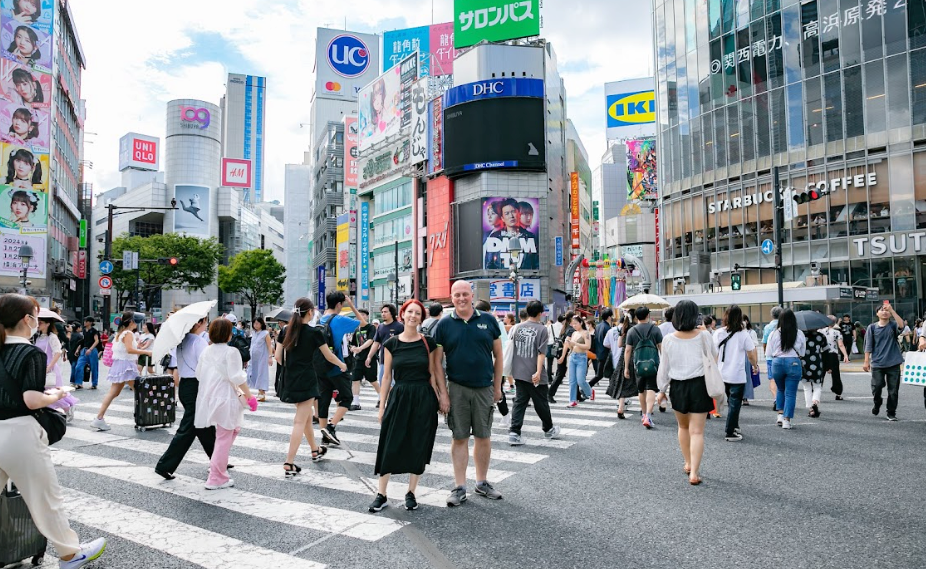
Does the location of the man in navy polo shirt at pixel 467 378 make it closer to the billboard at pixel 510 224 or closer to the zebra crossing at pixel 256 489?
the zebra crossing at pixel 256 489

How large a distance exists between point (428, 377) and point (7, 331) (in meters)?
3.04

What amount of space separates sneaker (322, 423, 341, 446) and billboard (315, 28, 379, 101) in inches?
4314

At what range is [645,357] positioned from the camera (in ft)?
33.8

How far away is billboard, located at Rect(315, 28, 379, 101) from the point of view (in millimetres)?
112438

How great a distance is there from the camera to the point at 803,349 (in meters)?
9.81

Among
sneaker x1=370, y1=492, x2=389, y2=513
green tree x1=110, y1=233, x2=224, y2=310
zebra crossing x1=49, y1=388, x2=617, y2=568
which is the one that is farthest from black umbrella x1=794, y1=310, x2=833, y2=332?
green tree x1=110, y1=233, x2=224, y2=310

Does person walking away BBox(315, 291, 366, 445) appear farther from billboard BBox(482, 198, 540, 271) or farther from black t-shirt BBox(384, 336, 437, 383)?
billboard BBox(482, 198, 540, 271)

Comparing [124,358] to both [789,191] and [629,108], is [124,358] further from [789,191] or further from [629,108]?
[629,108]

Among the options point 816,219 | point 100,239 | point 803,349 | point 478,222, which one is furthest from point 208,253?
point 803,349

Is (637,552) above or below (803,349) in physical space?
below

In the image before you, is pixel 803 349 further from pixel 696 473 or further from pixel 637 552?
pixel 637 552

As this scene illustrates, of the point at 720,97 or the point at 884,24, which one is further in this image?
the point at 720,97

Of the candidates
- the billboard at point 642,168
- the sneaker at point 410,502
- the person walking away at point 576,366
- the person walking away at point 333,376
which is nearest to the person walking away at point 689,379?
the sneaker at point 410,502

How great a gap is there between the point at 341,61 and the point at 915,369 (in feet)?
Result: 378
